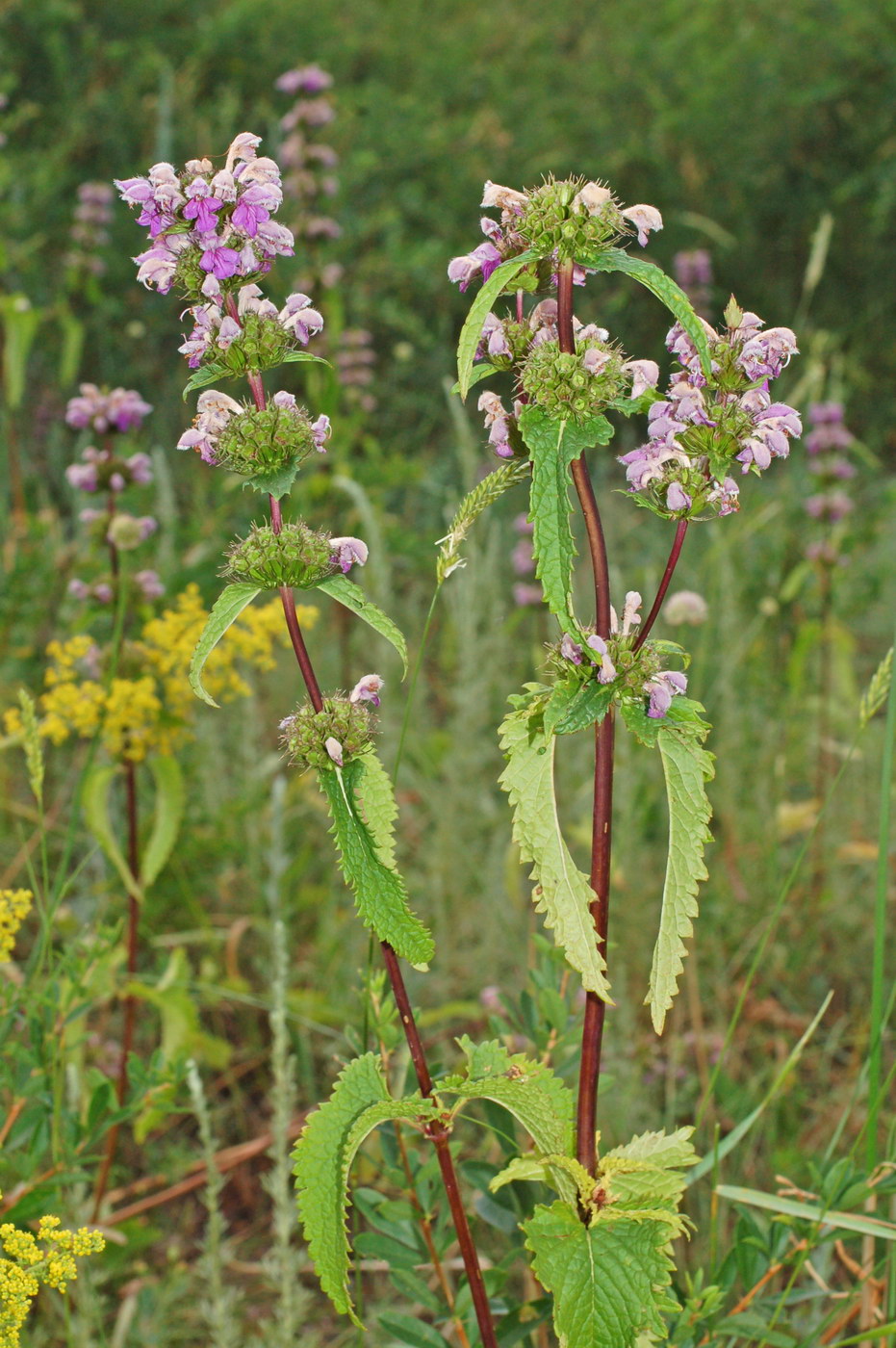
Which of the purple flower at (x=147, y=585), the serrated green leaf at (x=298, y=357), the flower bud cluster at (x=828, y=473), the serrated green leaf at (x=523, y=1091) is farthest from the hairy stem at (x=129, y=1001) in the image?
the flower bud cluster at (x=828, y=473)

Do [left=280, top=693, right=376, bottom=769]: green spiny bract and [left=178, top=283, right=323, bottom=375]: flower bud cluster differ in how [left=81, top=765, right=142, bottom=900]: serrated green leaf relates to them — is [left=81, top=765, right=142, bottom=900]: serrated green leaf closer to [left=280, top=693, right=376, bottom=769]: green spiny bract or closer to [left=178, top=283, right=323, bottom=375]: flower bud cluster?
[left=280, top=693, right=376, bottom=769]: green spiny bract

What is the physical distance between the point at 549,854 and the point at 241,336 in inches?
22.0

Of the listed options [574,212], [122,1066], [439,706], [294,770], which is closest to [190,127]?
[439,706]

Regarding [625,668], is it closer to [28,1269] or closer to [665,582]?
[665,582]

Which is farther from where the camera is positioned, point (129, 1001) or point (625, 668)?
point (129, 1001)

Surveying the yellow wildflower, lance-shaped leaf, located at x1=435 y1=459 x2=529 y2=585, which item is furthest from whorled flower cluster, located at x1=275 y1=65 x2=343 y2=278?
the yellow wildflower

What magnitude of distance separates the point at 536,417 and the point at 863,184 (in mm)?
6221

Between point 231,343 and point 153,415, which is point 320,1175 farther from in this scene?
point 153,415

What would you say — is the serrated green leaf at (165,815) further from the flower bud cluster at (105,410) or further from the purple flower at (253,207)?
the purple flower at (253,207)

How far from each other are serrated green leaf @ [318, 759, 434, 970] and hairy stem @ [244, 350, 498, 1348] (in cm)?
5

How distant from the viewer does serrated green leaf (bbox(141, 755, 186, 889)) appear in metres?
2.14

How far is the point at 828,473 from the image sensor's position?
3348mm

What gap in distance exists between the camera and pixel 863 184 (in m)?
6.33

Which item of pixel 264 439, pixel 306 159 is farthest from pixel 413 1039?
pixel 306 159
